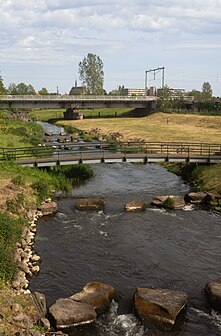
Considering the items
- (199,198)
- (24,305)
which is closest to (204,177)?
(199,198)

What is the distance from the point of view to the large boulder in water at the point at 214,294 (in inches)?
715

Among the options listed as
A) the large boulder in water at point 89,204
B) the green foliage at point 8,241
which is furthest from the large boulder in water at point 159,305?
the large boulder in water at point 89,204

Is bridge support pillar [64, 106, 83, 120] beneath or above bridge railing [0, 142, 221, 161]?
above

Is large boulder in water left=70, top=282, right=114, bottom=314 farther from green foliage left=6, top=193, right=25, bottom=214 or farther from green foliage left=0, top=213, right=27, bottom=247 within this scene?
green foliage left=6, top=193, right=25, bottom=214

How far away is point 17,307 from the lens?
1661cm

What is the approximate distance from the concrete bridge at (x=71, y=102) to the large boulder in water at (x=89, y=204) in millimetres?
68757

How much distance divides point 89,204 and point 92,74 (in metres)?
132

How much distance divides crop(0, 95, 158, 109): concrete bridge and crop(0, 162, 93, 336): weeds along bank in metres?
61.4

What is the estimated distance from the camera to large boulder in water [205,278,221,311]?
1815 centimetres

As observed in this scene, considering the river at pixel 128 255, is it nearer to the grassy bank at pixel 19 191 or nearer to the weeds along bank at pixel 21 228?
the weeds along bank at pixel 21 228

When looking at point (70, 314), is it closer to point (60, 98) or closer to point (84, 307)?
point (84, 307)

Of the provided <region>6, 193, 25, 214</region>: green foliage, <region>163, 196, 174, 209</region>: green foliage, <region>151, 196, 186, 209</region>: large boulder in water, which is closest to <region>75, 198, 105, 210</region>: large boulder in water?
<region>151, 196, 186, 209</region>: large boulder in water

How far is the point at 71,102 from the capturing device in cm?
10950

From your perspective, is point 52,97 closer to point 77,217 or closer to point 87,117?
point 87,117
